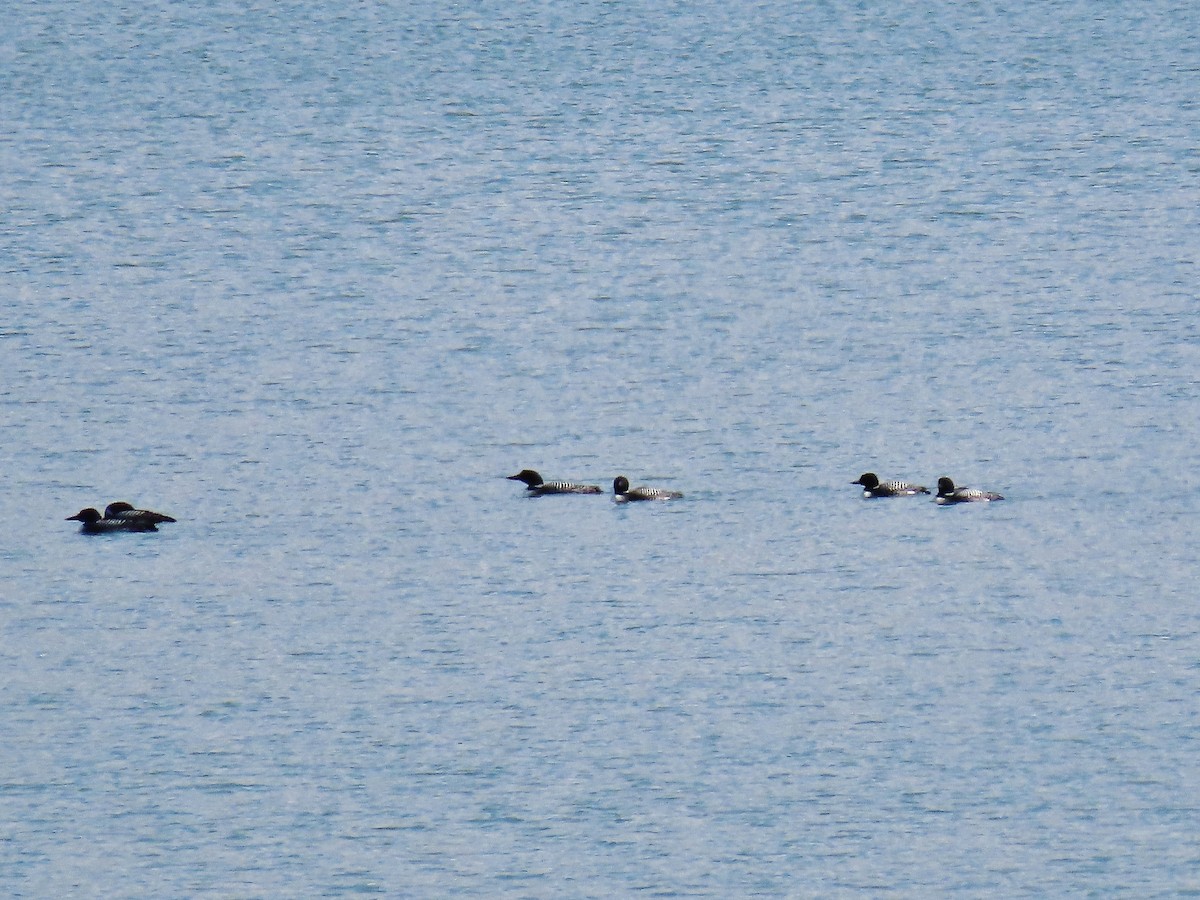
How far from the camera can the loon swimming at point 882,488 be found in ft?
92.2

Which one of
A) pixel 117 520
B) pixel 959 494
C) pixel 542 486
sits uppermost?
pixel 542 486

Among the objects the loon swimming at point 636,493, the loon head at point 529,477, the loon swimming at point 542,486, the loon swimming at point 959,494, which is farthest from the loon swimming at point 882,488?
the loon head at point 529,477

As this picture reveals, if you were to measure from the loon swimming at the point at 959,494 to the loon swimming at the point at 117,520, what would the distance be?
8288 mm

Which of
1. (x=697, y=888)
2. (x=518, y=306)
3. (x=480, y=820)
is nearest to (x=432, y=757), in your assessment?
(x=480, y=820)

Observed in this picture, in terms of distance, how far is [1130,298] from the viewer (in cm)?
3747

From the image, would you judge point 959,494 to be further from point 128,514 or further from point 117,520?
point 117,520

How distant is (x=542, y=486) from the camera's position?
28.8 m

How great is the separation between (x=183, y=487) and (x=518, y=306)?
10.7m

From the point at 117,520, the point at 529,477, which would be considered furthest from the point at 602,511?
the point at 117,520

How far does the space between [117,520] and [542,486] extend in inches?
183

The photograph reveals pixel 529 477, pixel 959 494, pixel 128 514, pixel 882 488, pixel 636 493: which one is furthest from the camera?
pixel 529 477

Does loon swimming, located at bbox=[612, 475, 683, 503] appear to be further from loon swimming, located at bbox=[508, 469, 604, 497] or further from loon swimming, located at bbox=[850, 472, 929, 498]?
loon swimming, located at bbox=[850, 472, 929, 498]

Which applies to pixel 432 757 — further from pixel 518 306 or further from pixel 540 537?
pixel 518 306

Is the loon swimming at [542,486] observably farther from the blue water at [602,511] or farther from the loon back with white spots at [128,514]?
the loon back with white spots at [128,514]
